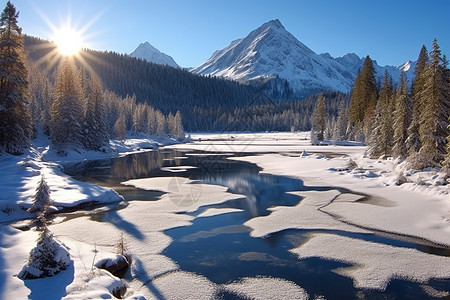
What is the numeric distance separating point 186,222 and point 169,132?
93440 millimetres

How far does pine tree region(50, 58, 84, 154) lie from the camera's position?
43.2m

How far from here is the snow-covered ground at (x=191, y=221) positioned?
8438mm

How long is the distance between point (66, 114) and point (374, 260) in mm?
43954

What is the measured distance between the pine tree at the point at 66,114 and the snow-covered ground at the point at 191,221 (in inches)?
753

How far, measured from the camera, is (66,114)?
43.9m

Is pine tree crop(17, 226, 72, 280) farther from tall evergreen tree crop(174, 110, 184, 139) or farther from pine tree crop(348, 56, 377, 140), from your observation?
tall evergreen tree crop(174, 110, 184, 139)

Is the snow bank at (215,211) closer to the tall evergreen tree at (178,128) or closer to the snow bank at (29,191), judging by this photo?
the snow bank at (29,191)

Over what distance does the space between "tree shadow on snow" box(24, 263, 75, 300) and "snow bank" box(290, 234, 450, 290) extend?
7.29 metres

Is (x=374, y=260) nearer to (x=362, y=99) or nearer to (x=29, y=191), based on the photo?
(x=29, y=191)

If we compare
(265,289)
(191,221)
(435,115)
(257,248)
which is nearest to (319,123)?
(435,115)

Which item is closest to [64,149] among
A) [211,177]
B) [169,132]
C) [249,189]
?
[211,177]

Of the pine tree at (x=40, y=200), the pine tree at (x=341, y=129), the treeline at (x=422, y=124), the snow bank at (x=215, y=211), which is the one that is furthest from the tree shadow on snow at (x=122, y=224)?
the pine tree at (x=341, y=129)

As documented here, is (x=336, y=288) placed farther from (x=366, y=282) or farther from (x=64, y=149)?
(x=64, y=149)

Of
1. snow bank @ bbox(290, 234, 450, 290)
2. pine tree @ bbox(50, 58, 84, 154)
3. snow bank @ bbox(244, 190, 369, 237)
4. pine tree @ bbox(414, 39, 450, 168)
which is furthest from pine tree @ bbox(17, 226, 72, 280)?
pine tree @ bbox(50, 58, 84, 154)
